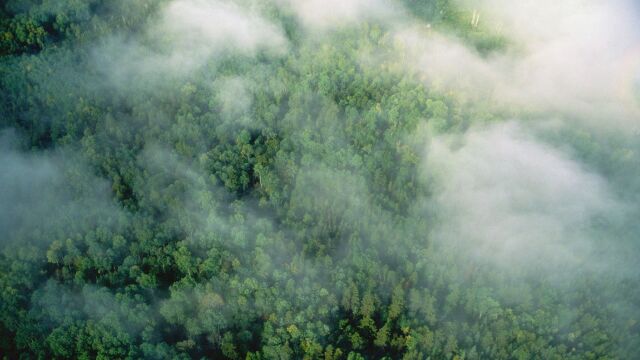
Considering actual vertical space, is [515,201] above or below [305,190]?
above

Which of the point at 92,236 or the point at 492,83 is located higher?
the point at 492,83

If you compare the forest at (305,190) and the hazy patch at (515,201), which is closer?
the forest at (305,190)

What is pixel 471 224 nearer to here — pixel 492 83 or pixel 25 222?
pixel 492 83

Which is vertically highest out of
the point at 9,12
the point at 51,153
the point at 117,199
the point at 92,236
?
the point at 9,12

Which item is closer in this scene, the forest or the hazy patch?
the forest

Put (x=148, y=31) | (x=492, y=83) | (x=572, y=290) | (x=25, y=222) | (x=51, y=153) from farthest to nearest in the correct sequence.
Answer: (x=148, y=31) → (x=492, y=83) → (x=51, y=153) → (x=25, y=222) → (x=572, y=290)

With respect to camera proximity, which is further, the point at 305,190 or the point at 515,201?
the point at 515,201

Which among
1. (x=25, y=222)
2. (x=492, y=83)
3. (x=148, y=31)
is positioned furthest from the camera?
(x=148, y=31)

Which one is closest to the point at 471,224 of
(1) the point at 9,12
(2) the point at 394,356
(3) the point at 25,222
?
(2) the point at 394,356
